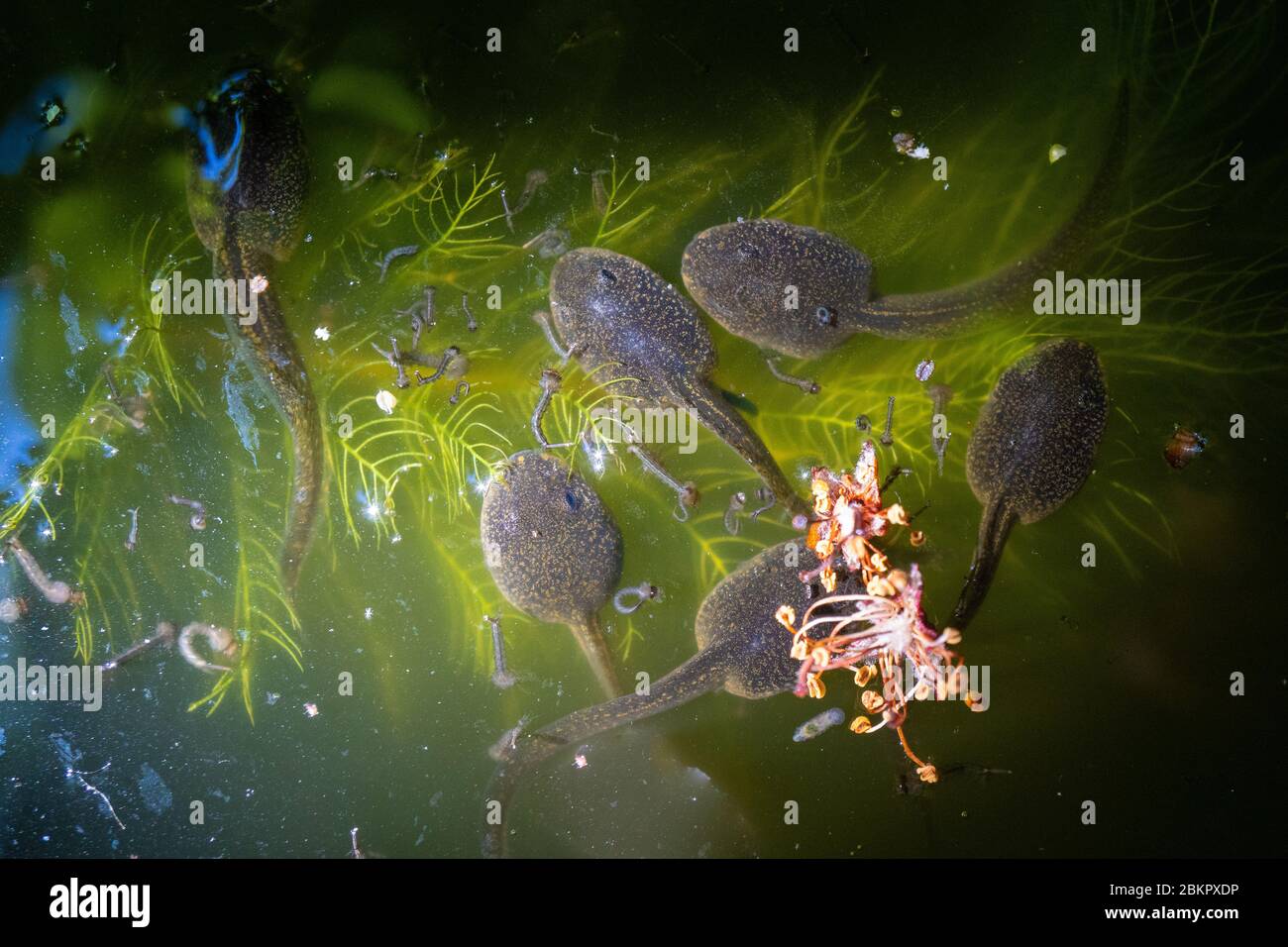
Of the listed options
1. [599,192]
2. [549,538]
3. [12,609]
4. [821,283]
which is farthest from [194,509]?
[821,283]

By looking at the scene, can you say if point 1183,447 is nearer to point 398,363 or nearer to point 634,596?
point 634,596

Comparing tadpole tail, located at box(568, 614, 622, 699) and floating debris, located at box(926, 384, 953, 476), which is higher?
floating debris, located at box(926, 384, 953, 476)

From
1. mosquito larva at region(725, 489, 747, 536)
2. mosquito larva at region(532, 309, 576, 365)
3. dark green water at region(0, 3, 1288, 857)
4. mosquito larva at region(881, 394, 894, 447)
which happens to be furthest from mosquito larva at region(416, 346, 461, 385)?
mosquito larva at region(881, 394, 894, 447)

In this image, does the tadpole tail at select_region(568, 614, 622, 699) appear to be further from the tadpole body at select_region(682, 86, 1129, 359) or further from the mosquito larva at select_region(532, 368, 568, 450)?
the tadpole body at select_region(682, 86, 1129, 359)

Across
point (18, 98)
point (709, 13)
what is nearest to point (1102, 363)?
point (709, 13)

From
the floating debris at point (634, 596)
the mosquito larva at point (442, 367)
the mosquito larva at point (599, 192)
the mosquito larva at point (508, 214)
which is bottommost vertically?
the floating debris at point (634, 596)

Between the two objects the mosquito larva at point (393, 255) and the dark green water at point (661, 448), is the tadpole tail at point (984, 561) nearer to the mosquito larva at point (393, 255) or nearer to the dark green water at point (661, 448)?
the dark green water at point (661, 448)

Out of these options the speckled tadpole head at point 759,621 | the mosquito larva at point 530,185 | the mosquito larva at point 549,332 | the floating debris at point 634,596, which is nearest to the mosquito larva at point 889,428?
the speckled tadpole head at point 759,621
